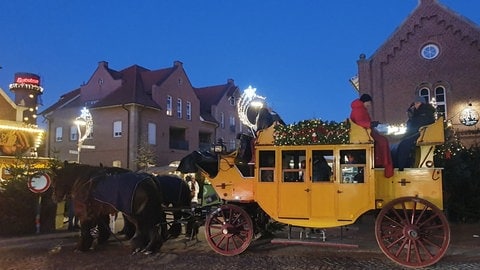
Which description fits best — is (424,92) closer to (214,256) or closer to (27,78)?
(214,256)

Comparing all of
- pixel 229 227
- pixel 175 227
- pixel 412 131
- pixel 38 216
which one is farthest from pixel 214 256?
pixel 38 216

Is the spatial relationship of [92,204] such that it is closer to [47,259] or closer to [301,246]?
[47,259]

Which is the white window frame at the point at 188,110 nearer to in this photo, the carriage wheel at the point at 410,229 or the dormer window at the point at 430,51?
the dormer window at the point at 430,51

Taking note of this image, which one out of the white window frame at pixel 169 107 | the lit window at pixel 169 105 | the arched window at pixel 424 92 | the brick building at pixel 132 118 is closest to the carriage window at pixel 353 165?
the arched window at pixel 424 92

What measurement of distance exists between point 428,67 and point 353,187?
1828 cm

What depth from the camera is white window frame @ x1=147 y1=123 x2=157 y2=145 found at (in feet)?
109

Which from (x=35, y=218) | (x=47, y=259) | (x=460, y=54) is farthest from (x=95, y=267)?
(x=460, y=54)

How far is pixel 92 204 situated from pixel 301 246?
437 centimetres

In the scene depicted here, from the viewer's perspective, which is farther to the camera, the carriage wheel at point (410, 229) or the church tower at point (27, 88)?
the church tower at point (27, 88)

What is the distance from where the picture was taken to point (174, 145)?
36219 millimetres

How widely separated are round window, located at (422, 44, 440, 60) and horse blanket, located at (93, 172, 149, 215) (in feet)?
65.3

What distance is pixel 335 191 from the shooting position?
304 inches

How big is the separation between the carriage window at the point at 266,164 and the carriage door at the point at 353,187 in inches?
51.1

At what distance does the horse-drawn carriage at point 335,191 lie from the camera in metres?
7.37
